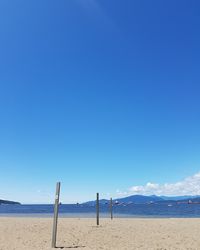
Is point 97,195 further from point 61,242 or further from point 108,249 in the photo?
point 108,249

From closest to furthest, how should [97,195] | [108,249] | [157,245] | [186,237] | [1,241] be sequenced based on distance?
[108,249] < [157,245] < [1,241] < [186,237] < [97,195]

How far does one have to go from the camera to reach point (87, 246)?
12.5m

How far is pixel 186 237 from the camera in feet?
49.2

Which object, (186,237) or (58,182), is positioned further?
(186,237)

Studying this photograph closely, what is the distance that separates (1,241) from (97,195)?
35.6 feet

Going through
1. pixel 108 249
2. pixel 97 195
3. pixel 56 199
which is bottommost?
pixel 108 249

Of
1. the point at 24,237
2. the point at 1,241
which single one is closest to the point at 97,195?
the point at 24,237

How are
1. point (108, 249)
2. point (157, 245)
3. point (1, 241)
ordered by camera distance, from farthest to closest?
point (1, 241) → point (157, 245) → point (108, 249)

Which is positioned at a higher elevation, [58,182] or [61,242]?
[58,182]

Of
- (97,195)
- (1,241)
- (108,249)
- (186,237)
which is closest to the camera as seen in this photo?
(108,249)

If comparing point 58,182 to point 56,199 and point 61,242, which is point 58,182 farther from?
point 61,242

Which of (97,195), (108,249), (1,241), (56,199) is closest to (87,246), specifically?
(108,249)

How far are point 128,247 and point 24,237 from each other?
5.62m

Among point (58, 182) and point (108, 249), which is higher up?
point (58, 182)
